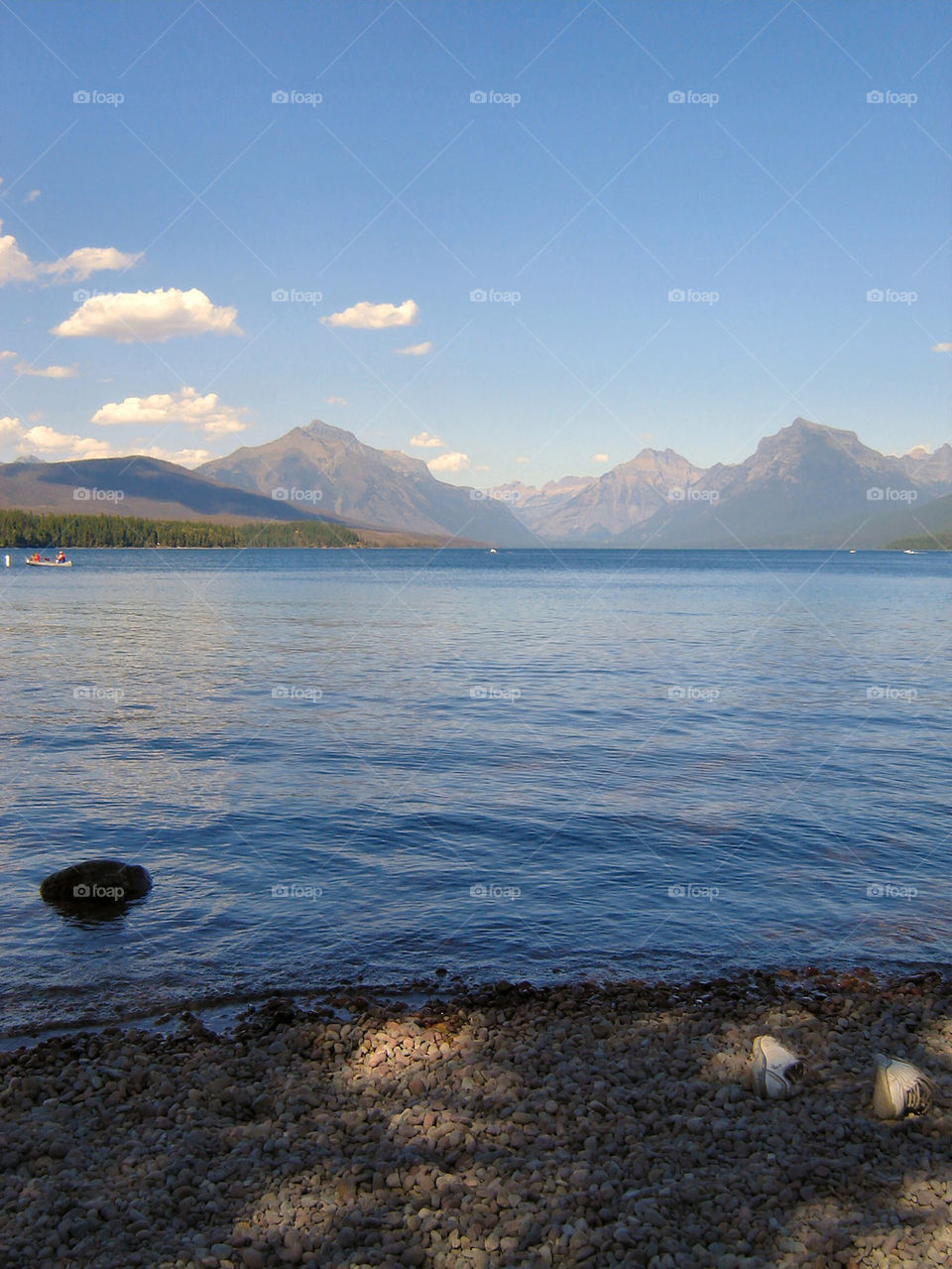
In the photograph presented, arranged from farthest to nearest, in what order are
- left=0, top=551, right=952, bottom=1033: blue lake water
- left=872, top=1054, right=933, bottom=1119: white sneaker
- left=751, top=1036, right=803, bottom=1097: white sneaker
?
1. left=0, top=551, right=952, bottom=1033: blue lake water
2. left=751, top=1036, right=803, bottom=1097: white sneaker
3. left=872, top=1054, right=933, bottom=1119: white sneaker

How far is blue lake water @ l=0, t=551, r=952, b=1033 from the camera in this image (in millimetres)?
13695

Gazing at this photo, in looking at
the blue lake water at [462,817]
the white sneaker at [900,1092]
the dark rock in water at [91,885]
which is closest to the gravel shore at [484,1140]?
the white sneaker at [900,1092]

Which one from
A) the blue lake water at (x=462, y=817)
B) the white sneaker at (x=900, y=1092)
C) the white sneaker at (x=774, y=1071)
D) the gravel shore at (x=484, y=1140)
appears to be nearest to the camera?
the gravel shore at (x=484, y=1140)

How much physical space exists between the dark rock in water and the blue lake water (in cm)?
31

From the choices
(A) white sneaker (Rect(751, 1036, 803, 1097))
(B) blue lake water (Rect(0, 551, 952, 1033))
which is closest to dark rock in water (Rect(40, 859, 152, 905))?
(B) blue lake water (Rect(0, 551, 952, 1033))

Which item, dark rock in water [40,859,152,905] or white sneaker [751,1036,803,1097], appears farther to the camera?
dark rock in water [40,859,152,905]

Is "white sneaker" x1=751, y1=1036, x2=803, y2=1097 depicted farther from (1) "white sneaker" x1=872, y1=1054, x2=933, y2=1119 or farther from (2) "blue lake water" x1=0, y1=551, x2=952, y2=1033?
(2) "blue lake water" x1=0, y1=551, x2=952, y2=1033

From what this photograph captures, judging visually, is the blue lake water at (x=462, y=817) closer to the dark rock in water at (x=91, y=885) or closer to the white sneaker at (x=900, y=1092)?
the dark rock in water at (x=91, y=885)

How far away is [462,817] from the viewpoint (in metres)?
20.6

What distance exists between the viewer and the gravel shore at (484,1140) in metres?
7.44

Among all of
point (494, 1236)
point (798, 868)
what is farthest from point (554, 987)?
point (798, 868)

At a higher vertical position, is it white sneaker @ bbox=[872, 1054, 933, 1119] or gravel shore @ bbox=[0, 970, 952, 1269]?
white sneaker @ bbox=[872, 1054, 933, 1119]

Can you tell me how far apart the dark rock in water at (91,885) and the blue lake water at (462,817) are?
312 mm

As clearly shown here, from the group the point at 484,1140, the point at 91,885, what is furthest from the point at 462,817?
the point at 484,1140
